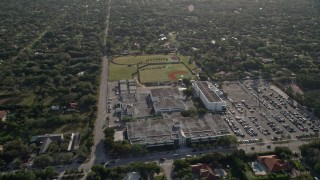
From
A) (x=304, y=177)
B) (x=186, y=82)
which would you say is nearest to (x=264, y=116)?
(x=304, y=177)

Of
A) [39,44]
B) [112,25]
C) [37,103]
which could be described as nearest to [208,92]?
[37,103]

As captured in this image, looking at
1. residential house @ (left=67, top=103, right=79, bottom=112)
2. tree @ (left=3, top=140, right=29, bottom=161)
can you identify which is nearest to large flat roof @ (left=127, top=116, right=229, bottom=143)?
residential house @ (left=67, top=103, right=79, bottom=112)

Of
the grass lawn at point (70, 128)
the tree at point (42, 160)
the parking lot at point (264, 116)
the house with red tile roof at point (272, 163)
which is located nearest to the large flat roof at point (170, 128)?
the parking lot at point (264, 116)

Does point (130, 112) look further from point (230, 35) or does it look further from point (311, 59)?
point (230, 35)

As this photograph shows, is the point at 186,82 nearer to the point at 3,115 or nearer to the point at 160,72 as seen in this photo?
the point at 160,72

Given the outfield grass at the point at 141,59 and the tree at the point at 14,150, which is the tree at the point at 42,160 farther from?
the outfield grass at the point at 141,59

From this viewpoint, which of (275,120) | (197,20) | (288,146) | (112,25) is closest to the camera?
(288,146)
